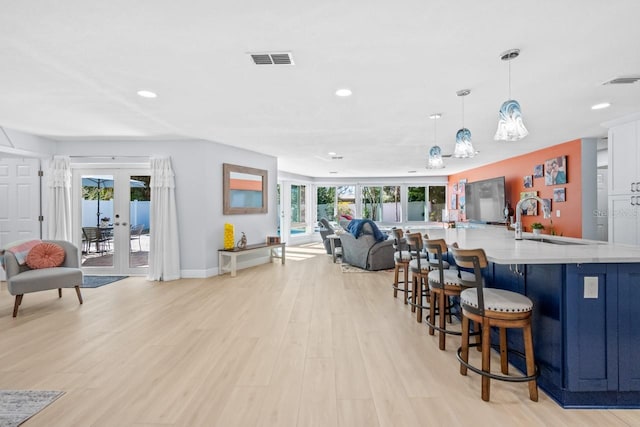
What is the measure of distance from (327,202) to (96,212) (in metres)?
7.77

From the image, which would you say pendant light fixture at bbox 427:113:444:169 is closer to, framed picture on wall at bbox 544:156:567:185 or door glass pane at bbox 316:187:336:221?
framed picture on wall at bbox 544:156:567:185

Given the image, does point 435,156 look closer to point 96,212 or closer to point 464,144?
point 464,144

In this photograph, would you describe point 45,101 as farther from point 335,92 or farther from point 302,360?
point 302,360

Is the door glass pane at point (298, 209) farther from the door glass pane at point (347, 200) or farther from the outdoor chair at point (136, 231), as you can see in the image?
the outdoor chair at point (136, 231)

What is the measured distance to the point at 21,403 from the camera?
6.63 feet

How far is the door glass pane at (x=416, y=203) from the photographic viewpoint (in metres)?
11.9

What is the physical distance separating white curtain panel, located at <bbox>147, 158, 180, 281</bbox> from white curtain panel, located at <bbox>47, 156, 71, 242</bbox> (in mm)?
1468

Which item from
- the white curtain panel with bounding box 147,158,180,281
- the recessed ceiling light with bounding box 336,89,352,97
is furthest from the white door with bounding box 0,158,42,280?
the recessed ceiling light with bounding box 336,89,352,97

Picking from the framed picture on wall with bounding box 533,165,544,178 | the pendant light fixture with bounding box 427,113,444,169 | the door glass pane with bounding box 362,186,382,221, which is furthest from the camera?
the door glass pane with bounding box 362,186,382,221

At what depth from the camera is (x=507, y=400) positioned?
2.04 m

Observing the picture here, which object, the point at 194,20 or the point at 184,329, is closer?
the point at 194,20

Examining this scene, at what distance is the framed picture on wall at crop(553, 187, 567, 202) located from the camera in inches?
225

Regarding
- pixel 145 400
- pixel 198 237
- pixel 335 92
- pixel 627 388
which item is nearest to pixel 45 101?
pixel 198 237

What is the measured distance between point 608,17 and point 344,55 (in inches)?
A: 67.1
